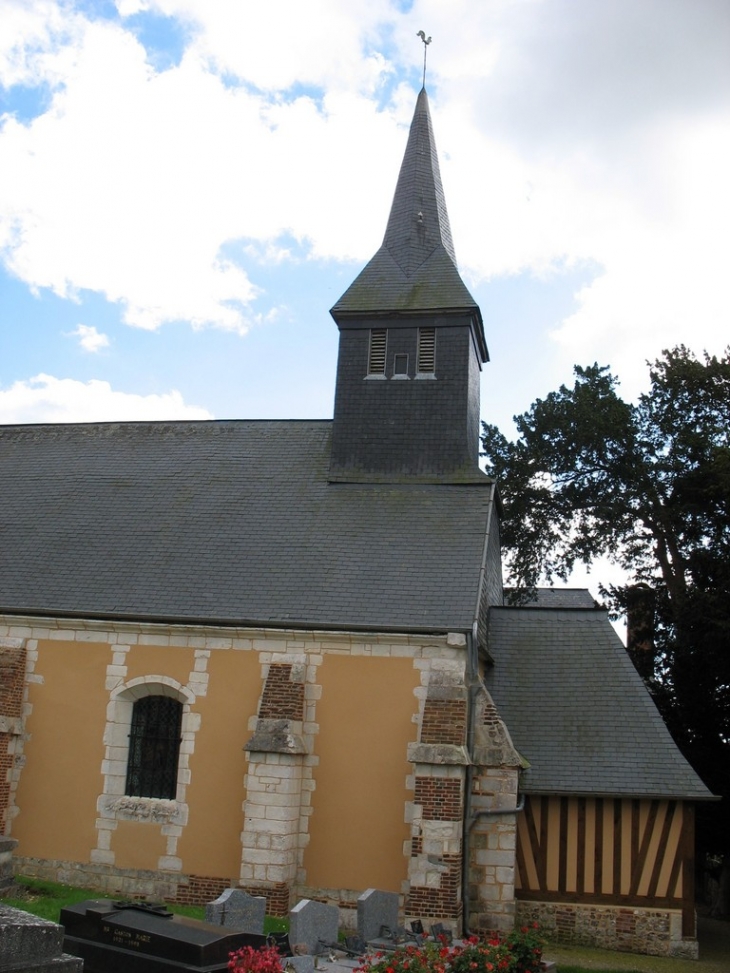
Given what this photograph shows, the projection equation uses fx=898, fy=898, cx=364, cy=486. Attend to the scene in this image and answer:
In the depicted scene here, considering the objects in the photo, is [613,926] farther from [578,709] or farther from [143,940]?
[143,940]

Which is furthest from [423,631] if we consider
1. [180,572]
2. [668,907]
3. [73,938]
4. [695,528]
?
[695,528]

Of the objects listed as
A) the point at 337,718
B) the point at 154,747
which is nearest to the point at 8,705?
the point at 154,747

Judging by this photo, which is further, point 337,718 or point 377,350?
point 377,350

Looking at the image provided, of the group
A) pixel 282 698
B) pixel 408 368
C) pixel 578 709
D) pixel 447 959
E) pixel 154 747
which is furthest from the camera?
pixel 408 368

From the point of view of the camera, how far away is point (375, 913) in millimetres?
10852

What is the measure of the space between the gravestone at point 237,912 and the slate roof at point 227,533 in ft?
13.2

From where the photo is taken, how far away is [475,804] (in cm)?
1227

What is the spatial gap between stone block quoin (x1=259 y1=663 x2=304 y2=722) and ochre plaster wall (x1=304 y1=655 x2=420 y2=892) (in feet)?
1.37

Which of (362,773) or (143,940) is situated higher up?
(362,773)

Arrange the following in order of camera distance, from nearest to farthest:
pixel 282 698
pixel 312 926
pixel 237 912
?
pixel 237 912, pixel 312 926, pixel 282 698

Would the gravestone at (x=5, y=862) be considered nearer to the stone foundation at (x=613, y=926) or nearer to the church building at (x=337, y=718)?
the church building at (x=337, y=718)

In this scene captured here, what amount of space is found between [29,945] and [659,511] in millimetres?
18616

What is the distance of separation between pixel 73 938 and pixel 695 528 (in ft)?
53.6

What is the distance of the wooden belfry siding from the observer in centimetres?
1256
